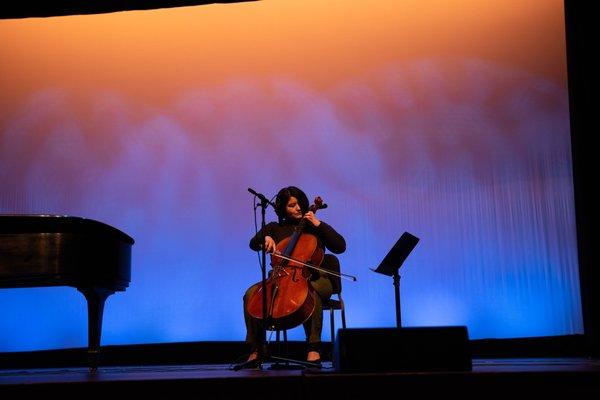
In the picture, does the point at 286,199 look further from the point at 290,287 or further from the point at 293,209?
the point at 290,287

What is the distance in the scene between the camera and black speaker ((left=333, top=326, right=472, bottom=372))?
2129 mm

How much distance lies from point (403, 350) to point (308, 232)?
1789 mm

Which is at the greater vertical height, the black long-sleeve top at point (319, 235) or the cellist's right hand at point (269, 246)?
the black long-sleeve top at point (319, 235)

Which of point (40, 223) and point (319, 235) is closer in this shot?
point (40, 223)

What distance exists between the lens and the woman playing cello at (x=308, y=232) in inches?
135

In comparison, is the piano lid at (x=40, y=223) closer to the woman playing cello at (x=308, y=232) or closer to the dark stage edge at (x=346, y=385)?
the woman playing cello at (x=308, y=232)

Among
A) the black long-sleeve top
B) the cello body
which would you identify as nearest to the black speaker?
the cello body

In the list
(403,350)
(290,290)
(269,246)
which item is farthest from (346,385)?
(269,246)

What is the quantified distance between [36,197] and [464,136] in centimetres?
317

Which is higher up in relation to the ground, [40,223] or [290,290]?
[40,223]

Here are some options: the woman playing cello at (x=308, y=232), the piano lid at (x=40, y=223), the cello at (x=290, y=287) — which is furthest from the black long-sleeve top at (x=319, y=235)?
the piano lid at (x=40, y=223)

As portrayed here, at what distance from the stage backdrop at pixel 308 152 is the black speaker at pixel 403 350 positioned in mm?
2382

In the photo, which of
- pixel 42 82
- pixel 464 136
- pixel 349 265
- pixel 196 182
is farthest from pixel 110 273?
pixel 464 136

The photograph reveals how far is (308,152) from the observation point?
186 inches
